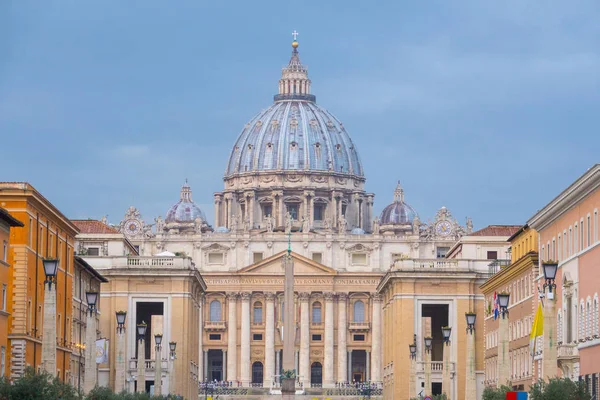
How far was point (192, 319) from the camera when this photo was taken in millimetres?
144750

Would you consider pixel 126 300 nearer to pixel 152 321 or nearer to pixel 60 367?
pixel 152 321

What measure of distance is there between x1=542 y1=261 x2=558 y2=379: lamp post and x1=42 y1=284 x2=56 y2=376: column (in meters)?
15.3

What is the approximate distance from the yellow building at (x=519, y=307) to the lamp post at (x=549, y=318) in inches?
1143

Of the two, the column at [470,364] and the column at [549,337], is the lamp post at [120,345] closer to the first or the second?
the column at [470,364]

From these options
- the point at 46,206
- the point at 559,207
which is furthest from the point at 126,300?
the point at 559,207

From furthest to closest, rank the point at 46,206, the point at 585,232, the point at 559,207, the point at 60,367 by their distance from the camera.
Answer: the point at 60,367
the point at 46,206
the point at 559,207
the point at 585,232

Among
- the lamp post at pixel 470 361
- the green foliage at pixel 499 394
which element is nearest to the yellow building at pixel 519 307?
the lamp post at pixel 470 361

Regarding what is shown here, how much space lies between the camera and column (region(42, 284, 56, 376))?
2371 inches

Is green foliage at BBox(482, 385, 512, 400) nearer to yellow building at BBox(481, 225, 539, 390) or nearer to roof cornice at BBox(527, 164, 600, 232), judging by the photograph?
roof cornice at BBox(527, 164, 600, 232)

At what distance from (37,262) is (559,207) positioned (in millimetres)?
22532

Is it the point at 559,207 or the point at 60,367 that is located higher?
the point at 559,207

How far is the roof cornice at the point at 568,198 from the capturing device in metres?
69.7

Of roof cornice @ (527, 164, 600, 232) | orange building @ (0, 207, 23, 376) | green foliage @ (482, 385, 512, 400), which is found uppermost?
roof cornice @ (527, 164, 600, 232)

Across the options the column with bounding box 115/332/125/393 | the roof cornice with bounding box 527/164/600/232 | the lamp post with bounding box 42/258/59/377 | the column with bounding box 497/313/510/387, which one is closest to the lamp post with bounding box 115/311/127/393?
the column with bounding box 115/332/125/393
